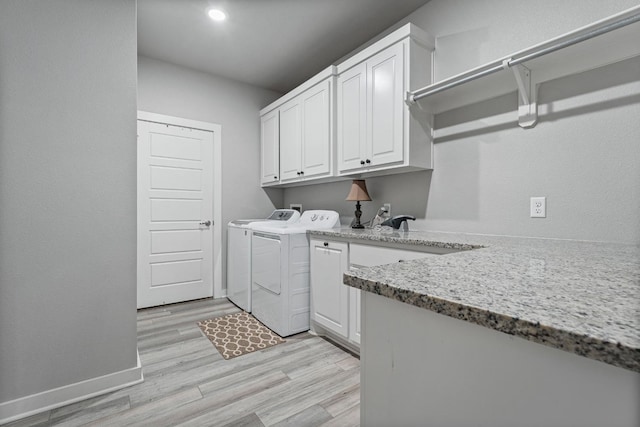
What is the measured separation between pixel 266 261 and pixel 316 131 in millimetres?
1296

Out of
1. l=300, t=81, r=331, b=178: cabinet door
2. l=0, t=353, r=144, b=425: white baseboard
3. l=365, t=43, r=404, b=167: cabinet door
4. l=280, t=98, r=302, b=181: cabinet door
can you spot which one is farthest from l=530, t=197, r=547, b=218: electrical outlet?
l=0, t=353, r=144, b=425: white baseboard

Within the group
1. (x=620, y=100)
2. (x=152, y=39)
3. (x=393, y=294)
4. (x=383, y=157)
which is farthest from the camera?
(x=152, y=39)

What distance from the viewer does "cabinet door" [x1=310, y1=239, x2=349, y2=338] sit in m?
2.21

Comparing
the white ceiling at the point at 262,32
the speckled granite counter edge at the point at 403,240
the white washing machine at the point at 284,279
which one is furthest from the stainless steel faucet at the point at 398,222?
the white ceiling at the point at 262,32

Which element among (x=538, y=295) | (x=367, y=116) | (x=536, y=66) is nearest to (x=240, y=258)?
(x=367, y=116)

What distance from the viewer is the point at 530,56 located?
154cm

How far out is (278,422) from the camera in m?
1.50

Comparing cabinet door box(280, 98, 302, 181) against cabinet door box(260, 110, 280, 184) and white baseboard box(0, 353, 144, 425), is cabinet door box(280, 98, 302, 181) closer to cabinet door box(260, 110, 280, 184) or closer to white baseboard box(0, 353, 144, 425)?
cabinet door box(260, 110, 280, 184)

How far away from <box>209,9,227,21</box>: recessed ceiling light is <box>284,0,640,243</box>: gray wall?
153cm

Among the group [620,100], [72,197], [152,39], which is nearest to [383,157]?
[620,100]

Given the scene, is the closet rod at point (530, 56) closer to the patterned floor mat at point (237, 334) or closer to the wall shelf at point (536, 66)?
the wall shelf at point (536, 66)

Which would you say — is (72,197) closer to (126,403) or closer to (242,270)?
(126,403)

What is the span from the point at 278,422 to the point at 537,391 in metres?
1.42

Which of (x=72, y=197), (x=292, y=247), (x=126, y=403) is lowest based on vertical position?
(x=126, y=403)
